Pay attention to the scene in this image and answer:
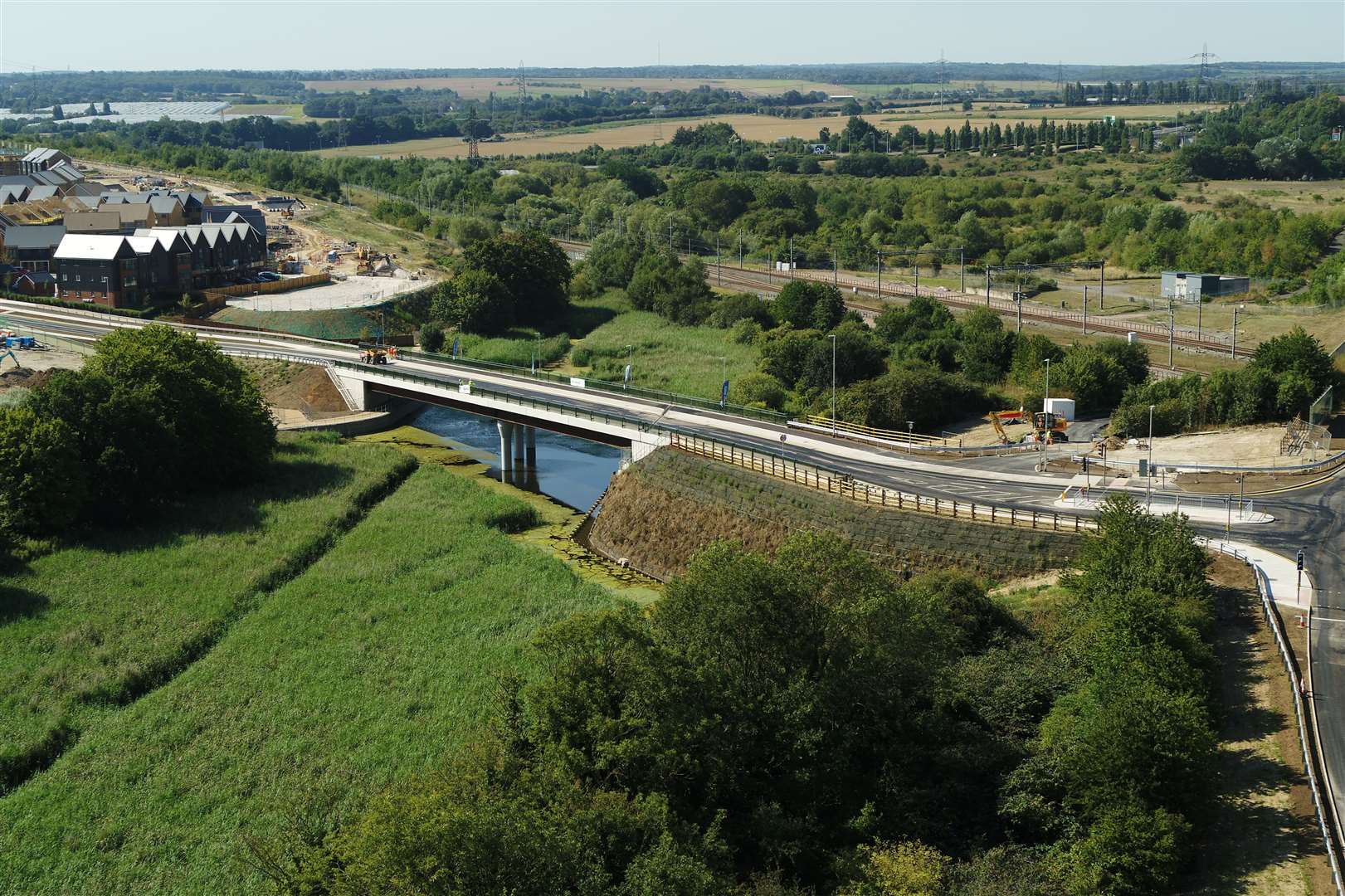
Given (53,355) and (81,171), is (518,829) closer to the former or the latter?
(53,355)

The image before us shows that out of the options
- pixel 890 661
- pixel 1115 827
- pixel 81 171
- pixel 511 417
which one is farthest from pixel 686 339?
pixel 81 171

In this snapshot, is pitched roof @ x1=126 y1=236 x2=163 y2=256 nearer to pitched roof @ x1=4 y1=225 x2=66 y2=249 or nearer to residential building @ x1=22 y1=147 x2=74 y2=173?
pitched roof @ x1=4 y1=225 x2=66 y2=249

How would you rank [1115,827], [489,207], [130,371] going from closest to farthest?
[1115,827] < [130,371] < [489,207]

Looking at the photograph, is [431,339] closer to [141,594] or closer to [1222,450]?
[141,594]

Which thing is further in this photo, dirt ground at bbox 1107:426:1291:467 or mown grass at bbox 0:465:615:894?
dirt ground at bbox 1107:426:1291:467

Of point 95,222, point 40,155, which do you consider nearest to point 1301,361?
point 95,222

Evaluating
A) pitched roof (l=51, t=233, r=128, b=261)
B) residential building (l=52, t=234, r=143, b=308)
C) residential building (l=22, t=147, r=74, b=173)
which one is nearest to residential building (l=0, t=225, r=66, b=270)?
pitched roof (l=51, t=233, r=128, b=261)

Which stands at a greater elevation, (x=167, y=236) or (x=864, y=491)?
(x=167, y=236)

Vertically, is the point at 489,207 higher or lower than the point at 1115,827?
higher
